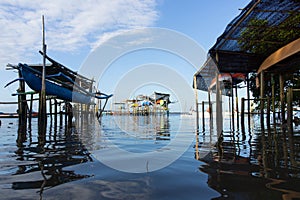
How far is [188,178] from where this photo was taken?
2572mm

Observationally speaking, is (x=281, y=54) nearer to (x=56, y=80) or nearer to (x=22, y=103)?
(x=56, y=80)

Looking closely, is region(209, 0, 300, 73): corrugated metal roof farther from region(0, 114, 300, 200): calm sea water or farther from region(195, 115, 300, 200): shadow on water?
region(0, 114, 300, 200): calm sea water

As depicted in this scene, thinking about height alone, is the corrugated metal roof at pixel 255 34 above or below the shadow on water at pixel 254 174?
above

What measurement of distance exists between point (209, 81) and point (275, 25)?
745 cm

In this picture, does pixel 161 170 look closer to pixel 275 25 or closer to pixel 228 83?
pixel 275 25

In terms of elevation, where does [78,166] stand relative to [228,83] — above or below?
below

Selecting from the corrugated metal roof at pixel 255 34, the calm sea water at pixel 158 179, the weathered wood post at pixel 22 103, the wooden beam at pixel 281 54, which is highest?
the corrugated metal roof at pixel 255 34

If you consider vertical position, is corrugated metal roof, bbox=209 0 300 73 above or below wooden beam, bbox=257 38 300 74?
above

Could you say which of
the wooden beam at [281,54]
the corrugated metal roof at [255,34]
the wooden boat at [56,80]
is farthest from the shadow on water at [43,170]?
the wooden boat at [56,80]

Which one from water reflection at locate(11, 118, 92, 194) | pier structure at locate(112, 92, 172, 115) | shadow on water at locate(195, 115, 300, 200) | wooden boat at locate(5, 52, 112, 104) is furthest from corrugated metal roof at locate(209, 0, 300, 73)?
pier structure at locate(112, 92, 172, 115)

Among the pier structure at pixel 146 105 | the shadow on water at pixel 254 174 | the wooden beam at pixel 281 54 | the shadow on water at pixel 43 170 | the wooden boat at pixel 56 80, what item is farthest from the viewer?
the pier structure at pixel 146 105

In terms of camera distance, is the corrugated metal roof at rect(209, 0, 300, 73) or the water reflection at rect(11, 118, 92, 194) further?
the corrugated metal roof at rect(209, 0, 300, 73)

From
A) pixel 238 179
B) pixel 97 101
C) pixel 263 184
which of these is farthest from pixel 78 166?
pixel 97 101

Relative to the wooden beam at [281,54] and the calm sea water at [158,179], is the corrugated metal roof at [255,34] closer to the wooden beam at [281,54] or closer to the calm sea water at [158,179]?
the wooden beam at [281,54]
